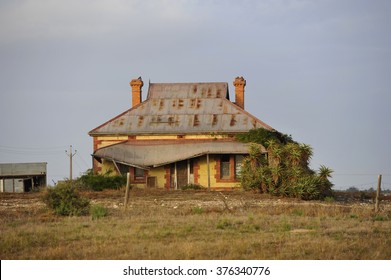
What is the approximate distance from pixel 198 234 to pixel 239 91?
85.7 ft

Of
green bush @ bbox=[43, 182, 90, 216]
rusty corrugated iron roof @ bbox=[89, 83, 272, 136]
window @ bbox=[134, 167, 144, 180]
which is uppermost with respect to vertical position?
rusty corrugated iron roof @ bbox=[89, 83, 272, 136]

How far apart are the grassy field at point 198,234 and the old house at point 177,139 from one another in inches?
523

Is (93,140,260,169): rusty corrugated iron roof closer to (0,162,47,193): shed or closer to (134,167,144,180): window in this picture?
(134,167,144,180): window

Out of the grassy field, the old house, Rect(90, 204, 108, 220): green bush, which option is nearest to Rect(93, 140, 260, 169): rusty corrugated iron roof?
the old house

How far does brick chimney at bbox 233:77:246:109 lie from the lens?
40562 mm

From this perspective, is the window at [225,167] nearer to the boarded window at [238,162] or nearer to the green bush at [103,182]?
the boarded window at [238,162]

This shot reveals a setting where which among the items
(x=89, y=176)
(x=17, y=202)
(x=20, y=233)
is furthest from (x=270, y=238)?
(x=89, y=176)

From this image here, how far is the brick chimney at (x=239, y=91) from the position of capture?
1597 inches

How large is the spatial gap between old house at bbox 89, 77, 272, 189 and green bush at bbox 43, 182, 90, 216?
13.5 meters

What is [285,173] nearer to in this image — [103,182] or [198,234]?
[103,182]

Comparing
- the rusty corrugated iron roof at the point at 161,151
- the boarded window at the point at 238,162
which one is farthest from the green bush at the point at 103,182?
the boarded window at the point at 238,162

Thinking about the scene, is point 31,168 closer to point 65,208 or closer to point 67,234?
point 65,208

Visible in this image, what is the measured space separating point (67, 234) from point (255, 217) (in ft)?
17.4
